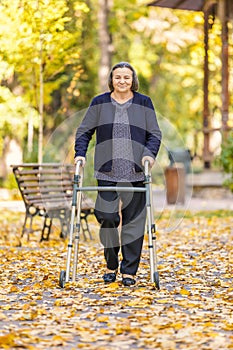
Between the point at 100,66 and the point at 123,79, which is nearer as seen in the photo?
the point at 123,79

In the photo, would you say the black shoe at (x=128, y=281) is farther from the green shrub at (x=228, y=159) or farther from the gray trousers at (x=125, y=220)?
the green shrub at (x=228, y=159)

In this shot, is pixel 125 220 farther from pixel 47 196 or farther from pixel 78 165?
pixel 47 196

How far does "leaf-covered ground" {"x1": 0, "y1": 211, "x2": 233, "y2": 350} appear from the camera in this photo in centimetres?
486

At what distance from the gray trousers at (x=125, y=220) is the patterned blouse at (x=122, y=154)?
6cm

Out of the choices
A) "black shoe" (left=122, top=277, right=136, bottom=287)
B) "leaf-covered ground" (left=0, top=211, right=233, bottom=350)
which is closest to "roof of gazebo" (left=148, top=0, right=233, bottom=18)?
"leaf-covered ground" (left=0, top=211, right=233, bottom=350)

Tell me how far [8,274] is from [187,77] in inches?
864

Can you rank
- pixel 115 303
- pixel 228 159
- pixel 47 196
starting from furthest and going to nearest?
pixel 228 159 → pixel 47 196 → pixel 115 303

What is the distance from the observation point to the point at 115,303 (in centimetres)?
599

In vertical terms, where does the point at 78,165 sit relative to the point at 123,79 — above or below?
below

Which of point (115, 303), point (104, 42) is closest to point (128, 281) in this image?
point (115, 303)

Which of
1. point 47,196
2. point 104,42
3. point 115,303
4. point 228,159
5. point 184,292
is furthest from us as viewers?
point 104,42

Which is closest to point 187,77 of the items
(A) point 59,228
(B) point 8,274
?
(A) point 59,228

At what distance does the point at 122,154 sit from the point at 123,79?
60cm

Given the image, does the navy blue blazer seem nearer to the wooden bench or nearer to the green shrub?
the wooden bench
